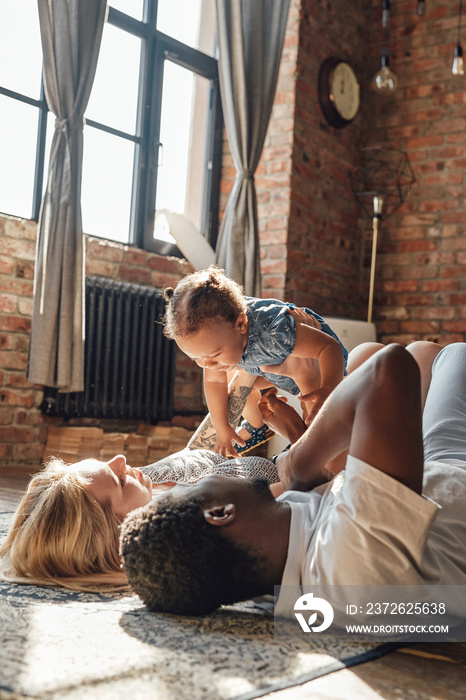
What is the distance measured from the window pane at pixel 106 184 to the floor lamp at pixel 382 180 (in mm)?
1625

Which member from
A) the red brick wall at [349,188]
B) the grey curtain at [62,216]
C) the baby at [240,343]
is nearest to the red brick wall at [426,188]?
the red brick wall at [349,188]

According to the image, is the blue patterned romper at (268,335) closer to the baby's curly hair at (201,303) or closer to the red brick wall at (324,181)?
the baby's curly hair at (201,303)

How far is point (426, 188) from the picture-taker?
5008mm

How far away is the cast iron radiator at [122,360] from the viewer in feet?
12.8

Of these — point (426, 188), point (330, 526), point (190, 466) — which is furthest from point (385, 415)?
point (426, 188)

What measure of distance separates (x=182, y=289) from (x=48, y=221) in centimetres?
151

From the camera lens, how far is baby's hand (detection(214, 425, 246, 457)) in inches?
92.2

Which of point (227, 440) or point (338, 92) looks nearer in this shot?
point (227, 440)

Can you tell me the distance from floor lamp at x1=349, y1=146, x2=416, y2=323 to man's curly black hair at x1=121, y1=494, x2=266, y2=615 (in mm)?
3868

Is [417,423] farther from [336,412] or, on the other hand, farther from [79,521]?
[79,521]

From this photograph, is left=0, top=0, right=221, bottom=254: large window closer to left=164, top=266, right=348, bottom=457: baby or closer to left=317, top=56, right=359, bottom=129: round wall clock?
left=317, top=56, right=359, bottom=129: round wall clock

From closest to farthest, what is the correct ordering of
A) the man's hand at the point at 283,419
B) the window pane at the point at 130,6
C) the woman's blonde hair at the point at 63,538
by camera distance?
the woman's blonde hair at the point at 63,538 → the man's hand at the point at 283,419 → the window pane at the point at 130,6

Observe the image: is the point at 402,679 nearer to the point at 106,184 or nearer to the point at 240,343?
the point at 240,343

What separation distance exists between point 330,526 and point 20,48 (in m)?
3.28
